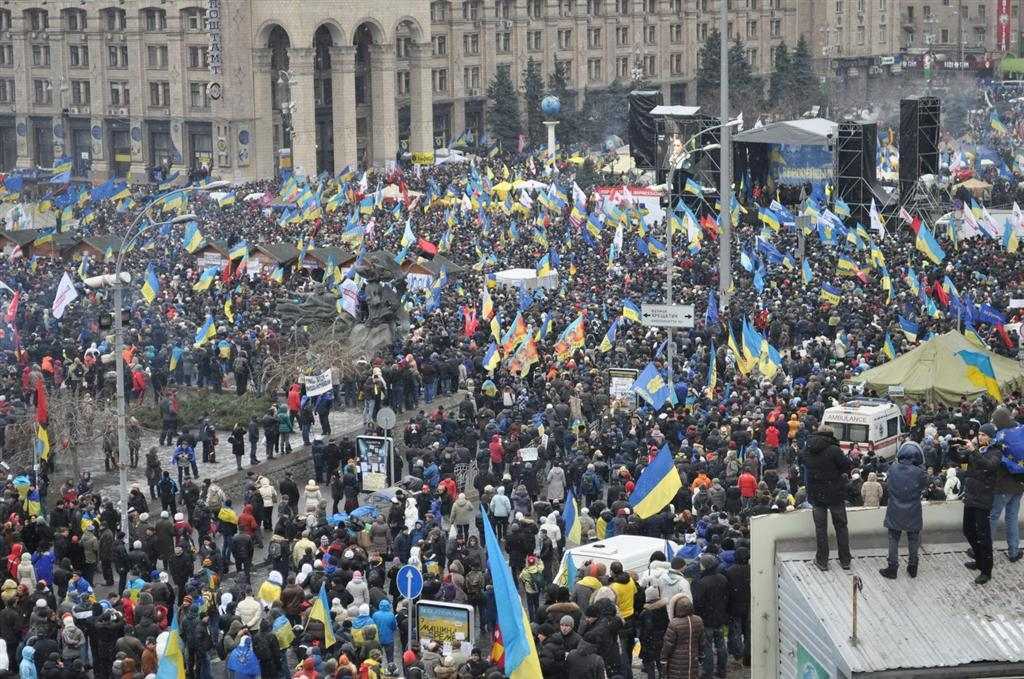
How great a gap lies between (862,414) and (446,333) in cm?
1172

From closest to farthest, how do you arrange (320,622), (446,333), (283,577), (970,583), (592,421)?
(970,583)
(320,622)
(283,577)
(592,421)
(446,333)

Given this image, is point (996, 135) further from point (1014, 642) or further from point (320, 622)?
point (1014, 642)

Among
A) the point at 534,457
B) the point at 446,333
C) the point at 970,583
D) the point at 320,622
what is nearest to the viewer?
the point at 970,583

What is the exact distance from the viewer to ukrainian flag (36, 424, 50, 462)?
2941cm

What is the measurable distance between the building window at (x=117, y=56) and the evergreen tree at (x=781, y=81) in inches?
1358

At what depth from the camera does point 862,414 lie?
2802 centimetres

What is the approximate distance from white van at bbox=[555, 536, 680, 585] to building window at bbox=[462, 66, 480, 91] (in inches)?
2762

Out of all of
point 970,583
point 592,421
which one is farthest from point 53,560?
point 970,583

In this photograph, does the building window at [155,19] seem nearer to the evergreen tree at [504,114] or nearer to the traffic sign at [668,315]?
the evergreen tree at [504,114]

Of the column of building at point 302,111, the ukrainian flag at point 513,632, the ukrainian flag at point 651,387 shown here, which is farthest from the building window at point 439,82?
the ukrainian flag at point 513,632

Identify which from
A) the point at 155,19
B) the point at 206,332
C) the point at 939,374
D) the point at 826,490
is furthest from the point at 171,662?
the point at 155,19

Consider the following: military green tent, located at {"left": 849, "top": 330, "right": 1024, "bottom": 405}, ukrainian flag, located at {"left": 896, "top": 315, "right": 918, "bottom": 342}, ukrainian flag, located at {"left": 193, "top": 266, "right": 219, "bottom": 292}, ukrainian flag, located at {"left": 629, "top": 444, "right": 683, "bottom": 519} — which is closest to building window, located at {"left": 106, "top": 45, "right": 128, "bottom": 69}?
ukrainian flag, located at {"left": 193, "top": 266, "right": 219, "bottom": 292}

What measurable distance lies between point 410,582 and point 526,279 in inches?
1001

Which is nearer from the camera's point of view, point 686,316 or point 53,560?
point 53,560
